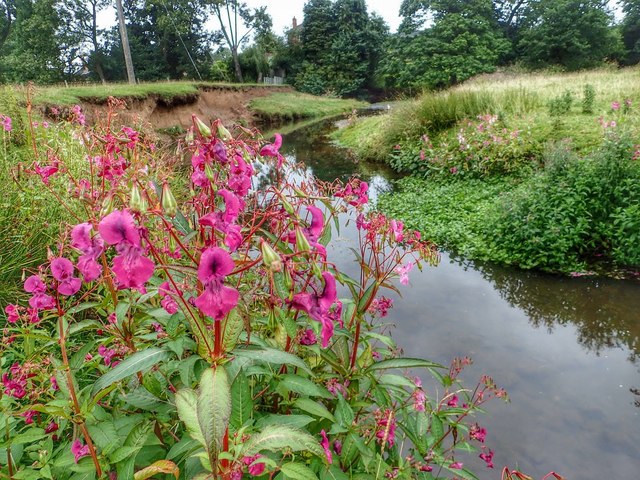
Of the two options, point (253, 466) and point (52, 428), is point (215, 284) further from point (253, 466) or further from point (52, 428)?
point (52, 428)

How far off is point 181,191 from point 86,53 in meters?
32.3

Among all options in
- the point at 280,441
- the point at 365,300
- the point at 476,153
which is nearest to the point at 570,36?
the point at 476,153

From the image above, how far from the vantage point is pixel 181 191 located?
462 cm

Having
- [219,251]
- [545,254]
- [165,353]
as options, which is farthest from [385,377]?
[545,254]

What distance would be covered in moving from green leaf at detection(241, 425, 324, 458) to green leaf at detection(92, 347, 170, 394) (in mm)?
284

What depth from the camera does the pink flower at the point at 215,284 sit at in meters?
0.75

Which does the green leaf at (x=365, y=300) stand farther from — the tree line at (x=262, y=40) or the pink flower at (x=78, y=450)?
the tree line at (x=262, y=40)

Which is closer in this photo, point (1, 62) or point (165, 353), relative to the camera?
point (165, 353)

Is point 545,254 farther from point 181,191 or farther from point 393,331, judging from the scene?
point 181,191

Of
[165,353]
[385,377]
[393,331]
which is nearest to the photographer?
[165,353]

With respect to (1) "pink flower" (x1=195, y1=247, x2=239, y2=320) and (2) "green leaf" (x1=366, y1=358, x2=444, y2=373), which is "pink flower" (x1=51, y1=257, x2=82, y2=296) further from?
(2) "green leaf" (x1=366, y1=358, x2=444, y2=373)

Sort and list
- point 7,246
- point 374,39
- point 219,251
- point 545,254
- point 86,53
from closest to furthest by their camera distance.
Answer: point 219,251 → point 7,246 → point 545,254 → point 86,53 → point 374,39

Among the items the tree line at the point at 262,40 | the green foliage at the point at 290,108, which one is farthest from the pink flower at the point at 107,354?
the tree line at the point at 262,40

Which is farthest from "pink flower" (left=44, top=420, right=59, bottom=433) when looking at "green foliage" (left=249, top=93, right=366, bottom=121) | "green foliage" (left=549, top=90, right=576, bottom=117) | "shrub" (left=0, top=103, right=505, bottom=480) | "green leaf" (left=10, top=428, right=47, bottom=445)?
"green foliage" (left=249, top=93, right=366, bottom=121)
